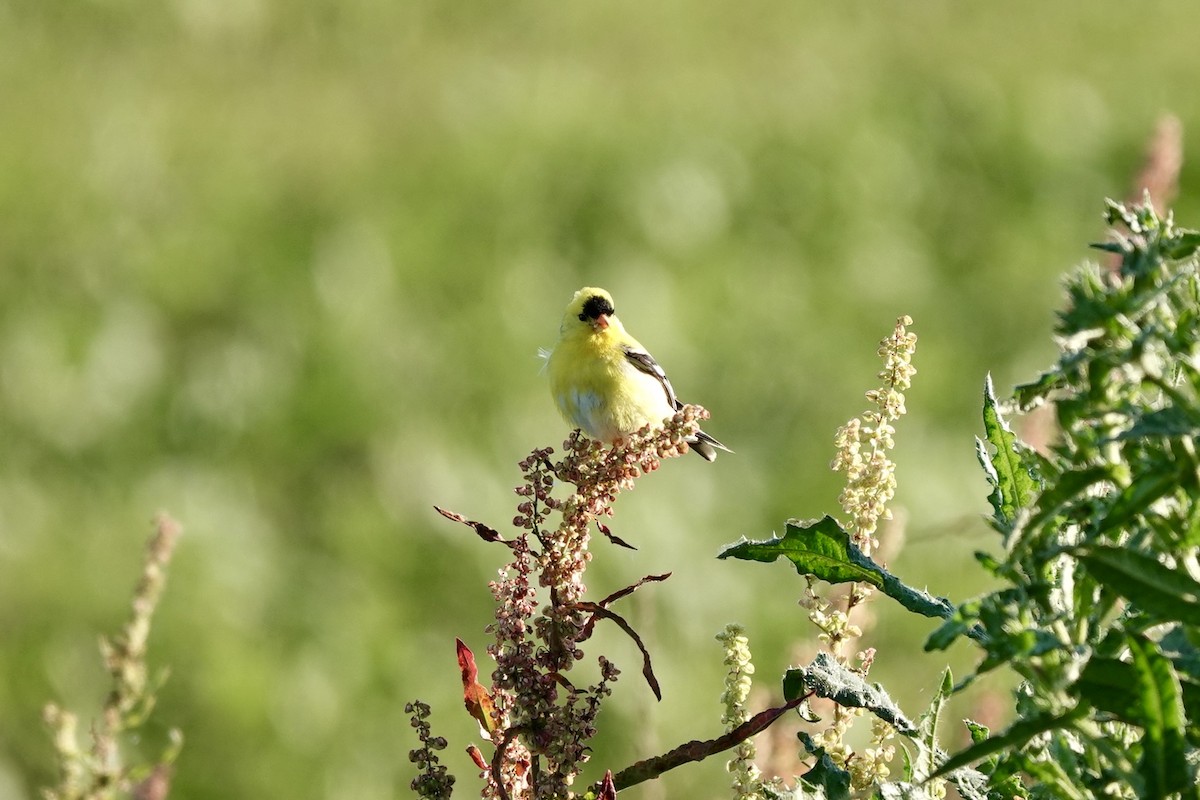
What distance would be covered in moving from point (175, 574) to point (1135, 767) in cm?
501

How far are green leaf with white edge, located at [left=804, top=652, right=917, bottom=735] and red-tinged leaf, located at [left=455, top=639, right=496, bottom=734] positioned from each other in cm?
→ 26

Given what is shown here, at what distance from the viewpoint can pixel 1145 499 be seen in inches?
32.4

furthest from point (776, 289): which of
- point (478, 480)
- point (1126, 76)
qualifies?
point (1126, 76)

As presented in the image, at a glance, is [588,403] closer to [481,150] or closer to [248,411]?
[248,411]

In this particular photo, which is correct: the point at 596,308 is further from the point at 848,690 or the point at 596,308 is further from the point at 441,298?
the point at 441,298

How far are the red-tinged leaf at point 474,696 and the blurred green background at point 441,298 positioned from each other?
10.7 feet

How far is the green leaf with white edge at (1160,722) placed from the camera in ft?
2.72

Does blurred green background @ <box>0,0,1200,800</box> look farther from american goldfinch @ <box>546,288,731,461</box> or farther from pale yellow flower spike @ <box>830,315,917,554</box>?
pale yellow flower spike @ <box>830,315,917,554</box>

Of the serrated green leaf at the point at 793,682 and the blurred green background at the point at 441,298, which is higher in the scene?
the blurred green background at the point at 441,298

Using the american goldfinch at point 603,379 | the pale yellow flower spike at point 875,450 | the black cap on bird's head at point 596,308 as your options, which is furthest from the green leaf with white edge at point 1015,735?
the black cap on bird's head at point 596,308

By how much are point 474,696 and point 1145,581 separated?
21.3 inches

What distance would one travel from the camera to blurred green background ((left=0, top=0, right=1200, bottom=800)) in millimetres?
5387

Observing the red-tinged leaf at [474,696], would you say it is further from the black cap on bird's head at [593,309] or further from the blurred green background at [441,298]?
the blurred green background at [441,298]

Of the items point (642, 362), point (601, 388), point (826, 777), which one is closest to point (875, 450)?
point (826, 777)
